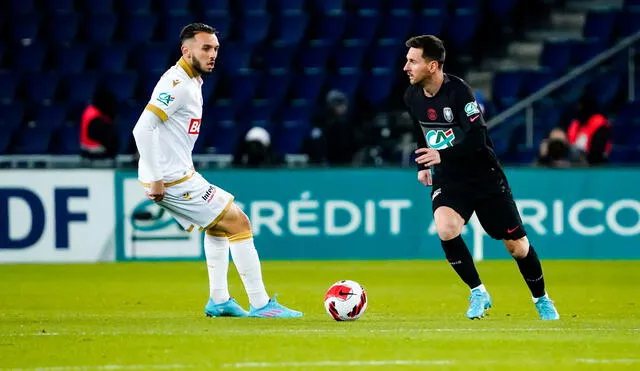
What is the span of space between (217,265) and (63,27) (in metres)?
12.3

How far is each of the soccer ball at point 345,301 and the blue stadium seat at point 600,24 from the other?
1322 centimetres

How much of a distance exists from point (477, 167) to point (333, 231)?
24.3 feet

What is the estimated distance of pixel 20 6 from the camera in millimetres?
22250

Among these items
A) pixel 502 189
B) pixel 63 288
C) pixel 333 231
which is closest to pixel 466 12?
pixel 333 231

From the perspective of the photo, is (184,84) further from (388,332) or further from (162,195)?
(388,332)

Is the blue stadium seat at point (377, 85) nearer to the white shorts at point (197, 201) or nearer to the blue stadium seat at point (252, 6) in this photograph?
the blue stadium seat at point (252, 6)

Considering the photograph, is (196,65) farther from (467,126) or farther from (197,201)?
(467,126)

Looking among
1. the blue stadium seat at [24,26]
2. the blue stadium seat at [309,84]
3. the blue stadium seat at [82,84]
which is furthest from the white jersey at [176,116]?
the blue stadium seat at [24,26]

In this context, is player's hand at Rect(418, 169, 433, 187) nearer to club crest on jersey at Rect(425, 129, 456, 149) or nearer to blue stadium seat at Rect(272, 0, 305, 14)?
club crest on jersey at Rect(425, 129, 456, 149)

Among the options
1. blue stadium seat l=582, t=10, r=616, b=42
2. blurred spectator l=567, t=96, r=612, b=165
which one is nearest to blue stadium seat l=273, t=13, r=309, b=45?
blue stadium seat l=582, t=10, r=616, b=42

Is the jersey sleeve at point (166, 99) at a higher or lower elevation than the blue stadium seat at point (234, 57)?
higher

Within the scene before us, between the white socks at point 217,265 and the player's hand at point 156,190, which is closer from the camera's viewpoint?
the player's hand at point 156,190

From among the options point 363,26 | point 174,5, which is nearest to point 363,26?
point 363,26

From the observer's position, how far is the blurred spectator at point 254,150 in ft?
62.7
